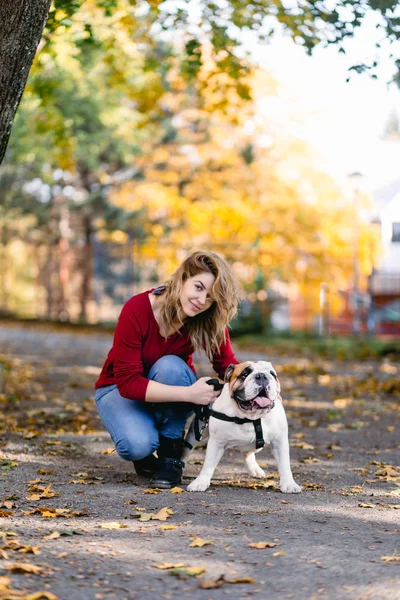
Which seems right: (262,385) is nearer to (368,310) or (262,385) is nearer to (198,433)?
(198,433)

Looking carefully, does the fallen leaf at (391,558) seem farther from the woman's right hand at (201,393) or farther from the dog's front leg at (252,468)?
the dog's front leg at (252,468)

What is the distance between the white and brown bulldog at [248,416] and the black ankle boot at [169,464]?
15 cm

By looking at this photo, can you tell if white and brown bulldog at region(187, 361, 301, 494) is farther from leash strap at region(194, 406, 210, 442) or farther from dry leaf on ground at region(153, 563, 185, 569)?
dry leaf on ground at region(153, 563, 185, 569)

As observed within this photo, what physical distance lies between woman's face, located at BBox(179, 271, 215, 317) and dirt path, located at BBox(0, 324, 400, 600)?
3.42 ft

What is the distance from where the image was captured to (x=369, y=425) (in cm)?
776

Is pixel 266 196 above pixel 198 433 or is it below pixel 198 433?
above

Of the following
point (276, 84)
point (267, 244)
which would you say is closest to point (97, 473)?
point (267, 244)

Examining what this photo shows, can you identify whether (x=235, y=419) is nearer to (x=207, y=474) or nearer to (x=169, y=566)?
(x=207, y=474)

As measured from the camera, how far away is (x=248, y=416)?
14.7ft

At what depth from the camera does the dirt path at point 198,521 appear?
10.2 ft

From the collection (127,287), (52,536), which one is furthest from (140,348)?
(127,287)

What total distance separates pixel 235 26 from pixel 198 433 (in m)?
6.27

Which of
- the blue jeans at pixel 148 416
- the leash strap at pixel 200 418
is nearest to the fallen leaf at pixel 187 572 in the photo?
the leash strap at pixel 200 418

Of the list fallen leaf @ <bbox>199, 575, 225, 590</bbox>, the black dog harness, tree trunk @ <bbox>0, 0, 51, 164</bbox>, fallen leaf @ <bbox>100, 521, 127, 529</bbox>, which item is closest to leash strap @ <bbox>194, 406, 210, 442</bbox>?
the black dog harness
